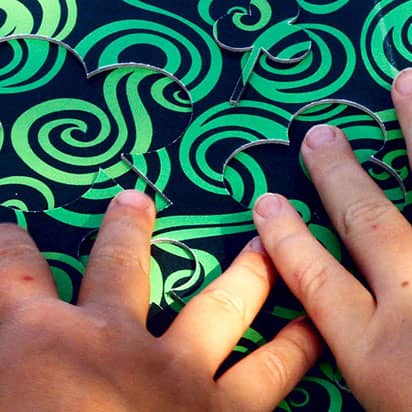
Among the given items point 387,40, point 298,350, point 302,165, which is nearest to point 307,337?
point 298,350

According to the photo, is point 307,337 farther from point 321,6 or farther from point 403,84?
point 321,6

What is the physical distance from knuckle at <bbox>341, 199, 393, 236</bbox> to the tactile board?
0.13ft

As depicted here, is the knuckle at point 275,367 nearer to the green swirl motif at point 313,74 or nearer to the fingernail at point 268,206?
the fingernail at point 268,206

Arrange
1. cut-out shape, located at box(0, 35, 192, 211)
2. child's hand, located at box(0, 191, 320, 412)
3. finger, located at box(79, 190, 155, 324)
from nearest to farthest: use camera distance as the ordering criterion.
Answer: child's hand, located at box(0, 191, 320, 412) < finger, located at box(79, 190, 155, 324) < cut-out shape, located at box(0, 35, 192, 211)

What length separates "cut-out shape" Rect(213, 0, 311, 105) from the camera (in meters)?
0.97

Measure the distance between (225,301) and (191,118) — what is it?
266 mm

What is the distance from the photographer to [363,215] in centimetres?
86

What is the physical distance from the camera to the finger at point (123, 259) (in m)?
0.81

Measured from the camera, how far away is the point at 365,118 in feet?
Result: 3.12

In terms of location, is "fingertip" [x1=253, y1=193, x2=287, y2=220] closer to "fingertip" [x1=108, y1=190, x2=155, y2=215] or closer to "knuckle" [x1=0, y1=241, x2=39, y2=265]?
"fingertip" [x1=108, y1=190, x2=155, y2=215]

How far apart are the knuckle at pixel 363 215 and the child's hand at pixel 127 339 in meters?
0.11

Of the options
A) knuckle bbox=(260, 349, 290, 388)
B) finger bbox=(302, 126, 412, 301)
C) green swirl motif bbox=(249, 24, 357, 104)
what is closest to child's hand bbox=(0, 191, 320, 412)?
knuckle bbox=(260, 349, 290, 388)

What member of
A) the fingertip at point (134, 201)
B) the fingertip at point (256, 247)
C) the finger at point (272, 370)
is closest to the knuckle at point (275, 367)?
the finger at point (272, 370)

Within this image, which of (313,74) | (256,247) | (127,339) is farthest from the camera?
(313,74)
